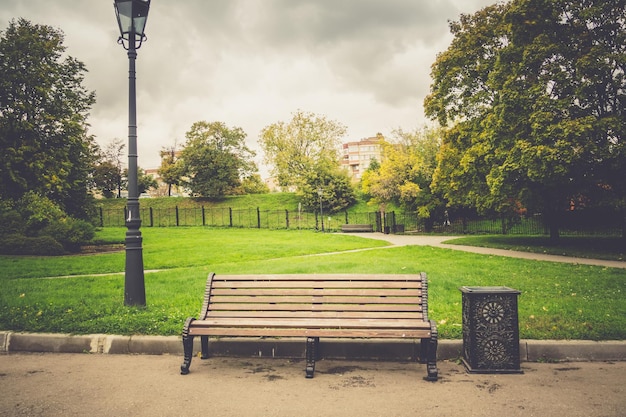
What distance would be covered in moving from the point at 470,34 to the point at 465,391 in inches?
799

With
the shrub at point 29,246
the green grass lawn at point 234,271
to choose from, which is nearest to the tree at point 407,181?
the green grass lawn at point 234,271

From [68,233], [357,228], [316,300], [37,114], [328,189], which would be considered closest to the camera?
[316,300]

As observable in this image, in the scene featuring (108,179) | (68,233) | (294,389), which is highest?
(108,179)

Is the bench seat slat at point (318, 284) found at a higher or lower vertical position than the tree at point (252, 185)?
lower

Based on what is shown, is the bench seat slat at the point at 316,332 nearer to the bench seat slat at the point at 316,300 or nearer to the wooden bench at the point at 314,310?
the wooden bench at the point at 314,310

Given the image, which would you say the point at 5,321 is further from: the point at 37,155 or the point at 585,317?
the point at 37,155

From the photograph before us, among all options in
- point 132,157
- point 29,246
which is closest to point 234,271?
point 132,157

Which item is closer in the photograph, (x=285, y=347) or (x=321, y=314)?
(x=321, y=314)

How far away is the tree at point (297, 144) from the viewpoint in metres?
43.8

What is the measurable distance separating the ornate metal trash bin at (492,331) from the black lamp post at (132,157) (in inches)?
189

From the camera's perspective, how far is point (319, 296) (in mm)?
5082

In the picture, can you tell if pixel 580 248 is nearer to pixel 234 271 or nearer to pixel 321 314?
pixel 234 271

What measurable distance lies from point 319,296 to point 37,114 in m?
22.3

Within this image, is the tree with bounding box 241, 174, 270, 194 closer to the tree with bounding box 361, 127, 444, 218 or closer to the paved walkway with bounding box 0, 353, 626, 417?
the tree with bounding box 361, 127, 444, 218
